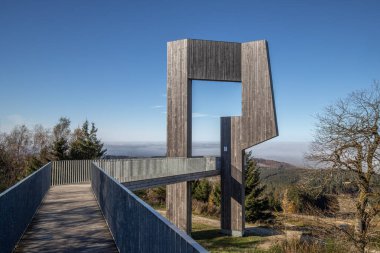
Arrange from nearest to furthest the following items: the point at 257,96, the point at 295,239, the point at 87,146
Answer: the point at 295,239 < the point at 257,96 < the point at 87,146

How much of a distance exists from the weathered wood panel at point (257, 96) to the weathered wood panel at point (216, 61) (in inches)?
19.8

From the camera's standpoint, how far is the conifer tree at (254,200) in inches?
1228

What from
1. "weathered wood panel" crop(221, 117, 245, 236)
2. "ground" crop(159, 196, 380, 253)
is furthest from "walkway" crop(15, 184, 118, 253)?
"weathered wood panel" crop(221, 117, 245, 236)

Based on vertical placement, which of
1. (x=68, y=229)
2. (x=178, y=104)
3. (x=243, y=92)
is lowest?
(x=68, y=229)

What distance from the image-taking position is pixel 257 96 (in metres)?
19.4

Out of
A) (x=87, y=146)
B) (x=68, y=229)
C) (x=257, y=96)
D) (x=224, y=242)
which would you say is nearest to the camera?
(x=68, y=229)

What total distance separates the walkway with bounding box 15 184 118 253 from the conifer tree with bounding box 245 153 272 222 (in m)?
21.7

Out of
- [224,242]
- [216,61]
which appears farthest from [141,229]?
[216,61]

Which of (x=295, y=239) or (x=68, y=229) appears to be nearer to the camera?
(x=68, y=229)

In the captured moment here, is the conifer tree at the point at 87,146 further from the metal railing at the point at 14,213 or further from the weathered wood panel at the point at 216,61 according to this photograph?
the metal railing at the point at 14,213

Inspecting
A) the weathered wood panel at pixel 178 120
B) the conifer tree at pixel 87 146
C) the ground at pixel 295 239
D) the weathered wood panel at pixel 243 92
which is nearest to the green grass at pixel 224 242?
the ground at pixel 295 239

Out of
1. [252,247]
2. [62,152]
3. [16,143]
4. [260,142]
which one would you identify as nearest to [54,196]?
[252,247]

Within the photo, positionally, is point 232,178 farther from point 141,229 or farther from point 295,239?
point 141,229

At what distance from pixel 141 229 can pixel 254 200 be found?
27.9m
